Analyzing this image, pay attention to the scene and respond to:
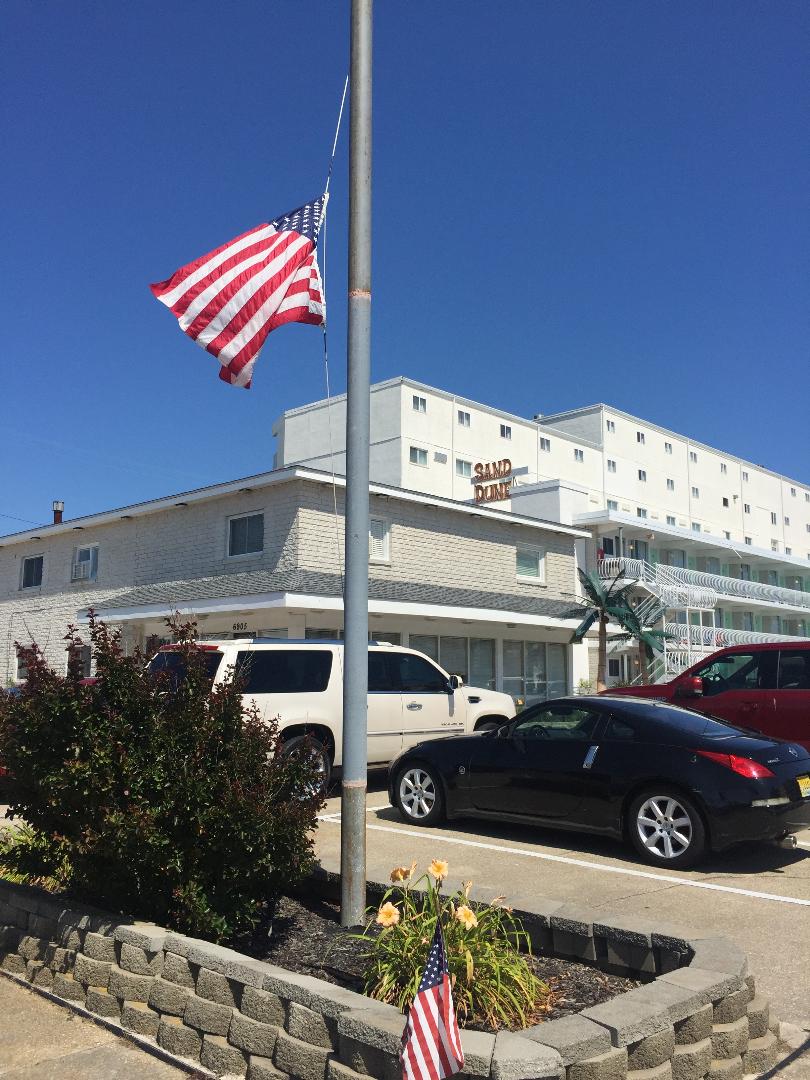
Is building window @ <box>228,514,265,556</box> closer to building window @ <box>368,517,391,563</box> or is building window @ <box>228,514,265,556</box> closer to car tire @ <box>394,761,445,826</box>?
building window @ <box>368,517,391,563</box>

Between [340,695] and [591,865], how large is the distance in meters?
4.95

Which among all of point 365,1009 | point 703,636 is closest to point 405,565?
point 703,636

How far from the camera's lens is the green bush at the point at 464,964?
164 inches

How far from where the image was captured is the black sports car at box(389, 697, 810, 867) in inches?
303

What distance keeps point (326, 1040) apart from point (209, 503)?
2019 cm

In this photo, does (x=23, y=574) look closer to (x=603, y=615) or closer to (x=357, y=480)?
(x=603, y=615)

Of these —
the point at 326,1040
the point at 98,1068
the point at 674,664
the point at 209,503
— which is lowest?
the point at 98,1068

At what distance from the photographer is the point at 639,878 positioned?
24.5ft

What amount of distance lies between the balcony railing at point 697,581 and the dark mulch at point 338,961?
25.9 meters

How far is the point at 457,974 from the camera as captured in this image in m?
4.21

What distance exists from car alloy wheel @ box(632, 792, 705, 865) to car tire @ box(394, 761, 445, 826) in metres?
2.24

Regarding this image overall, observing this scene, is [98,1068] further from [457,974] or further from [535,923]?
[535,923]

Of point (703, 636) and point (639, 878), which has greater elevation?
point (703, 636)

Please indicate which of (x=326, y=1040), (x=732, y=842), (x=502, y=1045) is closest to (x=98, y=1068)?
(x=326, y=1040)
